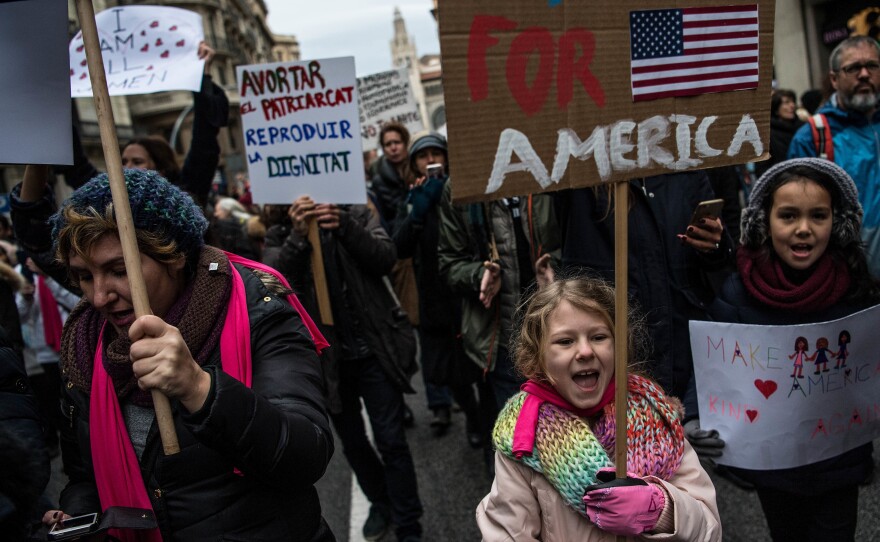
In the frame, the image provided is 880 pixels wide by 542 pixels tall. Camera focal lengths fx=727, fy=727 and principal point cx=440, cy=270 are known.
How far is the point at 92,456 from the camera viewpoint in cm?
181

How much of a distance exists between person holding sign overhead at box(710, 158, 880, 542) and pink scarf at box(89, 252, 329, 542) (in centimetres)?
160

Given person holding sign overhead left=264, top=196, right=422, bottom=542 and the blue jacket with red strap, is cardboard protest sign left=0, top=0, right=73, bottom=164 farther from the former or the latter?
the blue jacket with red strap

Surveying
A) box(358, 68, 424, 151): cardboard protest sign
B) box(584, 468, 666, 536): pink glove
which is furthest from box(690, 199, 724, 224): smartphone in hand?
box(358, 68, 424, 151): cardboard protest sign

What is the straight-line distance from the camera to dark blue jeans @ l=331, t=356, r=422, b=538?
3.52m

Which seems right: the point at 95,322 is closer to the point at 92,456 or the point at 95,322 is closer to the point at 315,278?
the point at 92,456

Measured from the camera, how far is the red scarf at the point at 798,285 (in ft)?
7.39

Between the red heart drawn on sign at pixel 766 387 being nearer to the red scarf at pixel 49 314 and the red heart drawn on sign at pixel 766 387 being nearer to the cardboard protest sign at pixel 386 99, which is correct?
the red scarf at pixel 49 314

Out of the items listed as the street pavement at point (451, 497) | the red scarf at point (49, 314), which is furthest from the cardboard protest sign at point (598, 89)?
the red scarf at point (49, 314)

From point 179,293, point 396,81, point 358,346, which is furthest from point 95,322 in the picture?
point 396,81

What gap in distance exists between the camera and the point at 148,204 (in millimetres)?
1717

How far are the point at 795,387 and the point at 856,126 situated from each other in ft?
7.36

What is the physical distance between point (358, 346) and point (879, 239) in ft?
8.56

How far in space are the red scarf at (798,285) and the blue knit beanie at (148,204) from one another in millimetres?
1735

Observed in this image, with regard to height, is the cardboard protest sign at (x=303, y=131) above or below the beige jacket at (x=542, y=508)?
above
